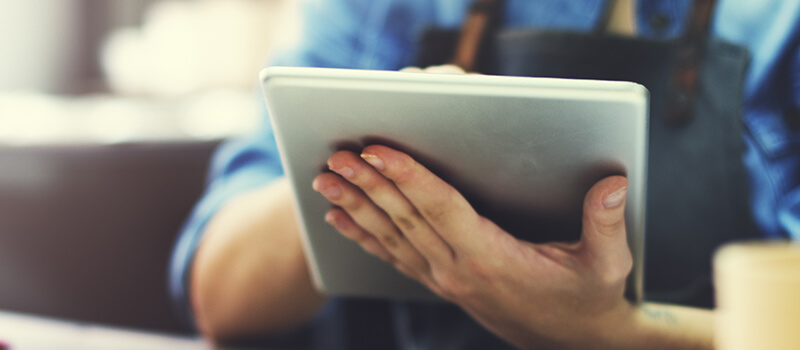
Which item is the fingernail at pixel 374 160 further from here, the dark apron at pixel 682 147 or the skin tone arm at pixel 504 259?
the dark apron at pixel 682 147

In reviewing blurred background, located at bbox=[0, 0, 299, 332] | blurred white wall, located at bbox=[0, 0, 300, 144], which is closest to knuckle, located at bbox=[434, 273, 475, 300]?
blurred background, located at bbox=[0, 0, 299, 332]

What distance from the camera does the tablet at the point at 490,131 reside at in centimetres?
27

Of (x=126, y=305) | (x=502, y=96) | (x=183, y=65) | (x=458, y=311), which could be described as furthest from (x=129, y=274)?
(x=183, y=65)

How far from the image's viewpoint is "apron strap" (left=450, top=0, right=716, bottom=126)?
0.54m

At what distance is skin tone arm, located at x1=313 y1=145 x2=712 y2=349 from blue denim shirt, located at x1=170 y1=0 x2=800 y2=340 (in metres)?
0.23

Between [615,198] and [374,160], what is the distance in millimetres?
123

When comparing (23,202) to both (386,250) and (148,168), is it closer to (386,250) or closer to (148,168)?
(148,168)

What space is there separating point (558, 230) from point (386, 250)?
0.11 meters

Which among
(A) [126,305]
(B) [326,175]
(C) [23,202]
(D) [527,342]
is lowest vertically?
(A) [126,305]

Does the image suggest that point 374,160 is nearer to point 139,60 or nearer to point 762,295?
point 762,295

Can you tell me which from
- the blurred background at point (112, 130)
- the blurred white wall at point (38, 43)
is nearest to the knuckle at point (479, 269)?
the blurred background at point (112, 130)

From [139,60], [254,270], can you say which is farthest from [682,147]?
[139,60]

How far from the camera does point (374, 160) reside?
31 centimetres

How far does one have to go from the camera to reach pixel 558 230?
1.21 feet
